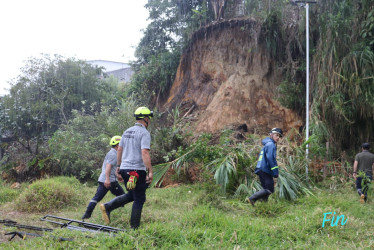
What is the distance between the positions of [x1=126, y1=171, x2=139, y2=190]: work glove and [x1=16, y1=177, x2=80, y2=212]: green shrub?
11.7ft

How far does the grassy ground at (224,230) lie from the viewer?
458cm

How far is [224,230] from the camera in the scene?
17.2ft

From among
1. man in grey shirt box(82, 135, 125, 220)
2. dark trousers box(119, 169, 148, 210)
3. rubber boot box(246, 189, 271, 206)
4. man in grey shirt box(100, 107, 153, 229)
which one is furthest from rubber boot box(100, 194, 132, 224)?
rubber boot box(246, 189, 271, 206)

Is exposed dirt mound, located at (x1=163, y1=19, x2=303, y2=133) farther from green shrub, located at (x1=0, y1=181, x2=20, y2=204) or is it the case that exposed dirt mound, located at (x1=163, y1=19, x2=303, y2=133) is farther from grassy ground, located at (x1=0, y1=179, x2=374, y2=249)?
green shrub, located at (x1=0, y1=181, x2=20, y2=204)

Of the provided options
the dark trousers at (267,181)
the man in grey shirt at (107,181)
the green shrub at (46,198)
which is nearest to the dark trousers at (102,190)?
the man in grey shirt at (107,181)

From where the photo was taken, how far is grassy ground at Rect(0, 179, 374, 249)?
180 inches

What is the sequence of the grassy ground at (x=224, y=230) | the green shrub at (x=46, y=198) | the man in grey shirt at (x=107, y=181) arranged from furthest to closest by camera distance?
the green shrub at (x=46, y=198) < the man in grey shirt at (x=107, y=181) < the grassy ground at (x=224, y=230)

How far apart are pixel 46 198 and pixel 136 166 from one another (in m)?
3.68

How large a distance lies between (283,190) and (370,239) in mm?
3223

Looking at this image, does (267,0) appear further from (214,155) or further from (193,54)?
(214,155)

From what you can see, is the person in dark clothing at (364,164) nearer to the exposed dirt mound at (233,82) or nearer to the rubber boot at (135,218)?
the exposed dirt mound at (233,82)

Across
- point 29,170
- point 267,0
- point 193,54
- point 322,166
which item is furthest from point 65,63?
point 322,166

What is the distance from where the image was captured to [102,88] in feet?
72.0

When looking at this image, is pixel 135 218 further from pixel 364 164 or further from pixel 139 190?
pixel 364 164
